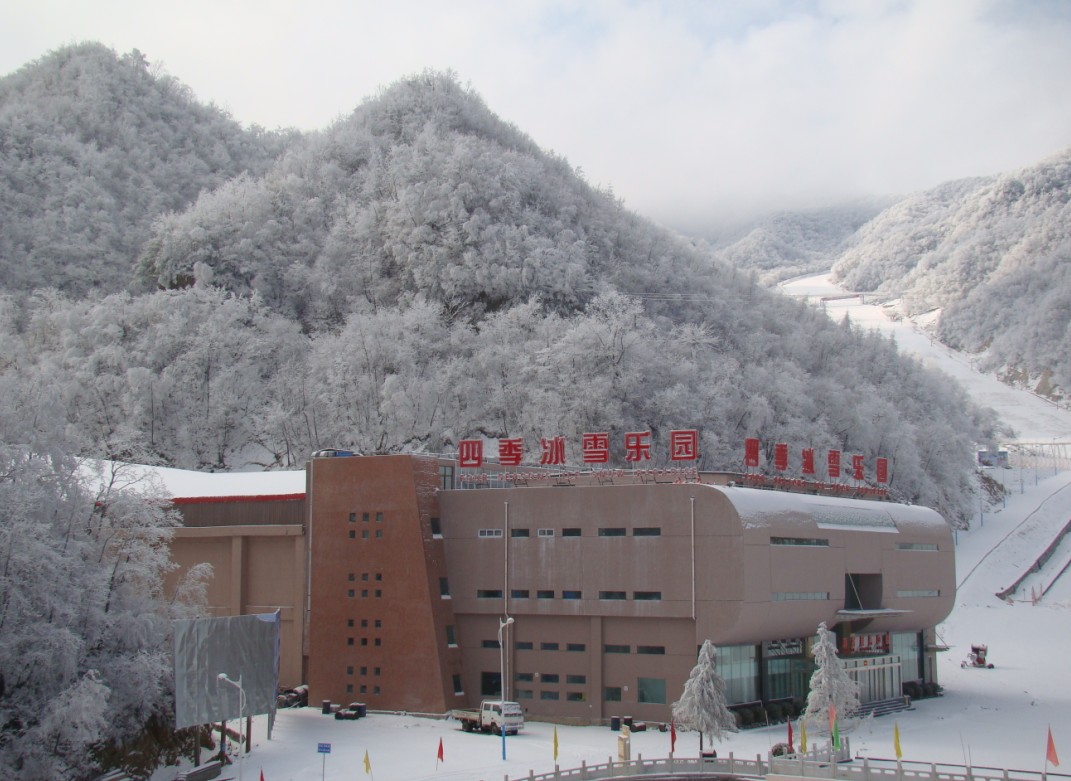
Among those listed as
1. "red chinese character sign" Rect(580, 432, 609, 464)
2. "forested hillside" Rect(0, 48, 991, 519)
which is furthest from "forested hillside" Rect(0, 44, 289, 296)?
"red chinese character sign" Rect(580, 432, 609, 464)

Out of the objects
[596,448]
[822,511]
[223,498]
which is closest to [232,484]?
[223,498]

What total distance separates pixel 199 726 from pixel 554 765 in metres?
9.97

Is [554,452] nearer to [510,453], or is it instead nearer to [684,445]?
[510,453]

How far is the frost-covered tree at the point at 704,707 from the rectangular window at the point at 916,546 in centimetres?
1759

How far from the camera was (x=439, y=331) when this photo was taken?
7881cm

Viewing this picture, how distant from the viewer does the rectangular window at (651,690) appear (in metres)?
37.7

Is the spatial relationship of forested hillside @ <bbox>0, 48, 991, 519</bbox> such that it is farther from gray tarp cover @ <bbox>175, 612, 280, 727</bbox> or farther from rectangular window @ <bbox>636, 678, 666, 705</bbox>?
rectangular window @ <bbox>636, 678, 666, 705</bbox>

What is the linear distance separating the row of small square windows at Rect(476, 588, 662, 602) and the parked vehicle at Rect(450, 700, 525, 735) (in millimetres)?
4224

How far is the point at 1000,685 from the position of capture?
50906mm

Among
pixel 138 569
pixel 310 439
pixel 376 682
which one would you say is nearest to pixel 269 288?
pixel 310 439

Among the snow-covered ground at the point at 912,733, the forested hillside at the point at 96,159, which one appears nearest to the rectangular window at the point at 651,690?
the snow-covered ground at the point at 912,733

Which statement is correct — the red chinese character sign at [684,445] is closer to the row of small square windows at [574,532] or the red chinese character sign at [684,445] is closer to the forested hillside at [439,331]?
the row of small square windows at [574,532]

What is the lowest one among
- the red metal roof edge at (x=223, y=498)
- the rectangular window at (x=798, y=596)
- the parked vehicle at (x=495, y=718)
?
the parked vehicle at (x=495, y=718)

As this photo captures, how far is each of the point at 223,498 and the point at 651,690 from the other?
17.8 meters
